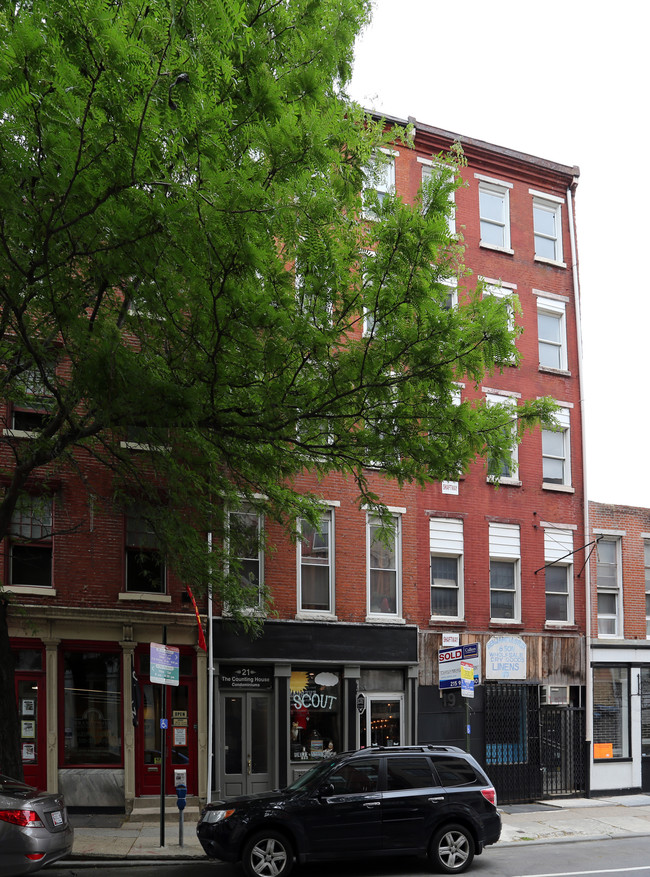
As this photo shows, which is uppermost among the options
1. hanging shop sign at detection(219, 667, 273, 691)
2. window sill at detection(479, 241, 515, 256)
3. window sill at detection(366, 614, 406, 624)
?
window sill at detection(479, 241, 515, 256)

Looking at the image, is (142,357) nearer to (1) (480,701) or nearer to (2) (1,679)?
(2) (1,679)

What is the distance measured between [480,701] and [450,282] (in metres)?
10.5

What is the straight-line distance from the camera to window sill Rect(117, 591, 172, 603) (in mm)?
18750

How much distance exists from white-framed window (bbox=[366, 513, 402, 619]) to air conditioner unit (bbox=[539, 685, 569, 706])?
4.45 m

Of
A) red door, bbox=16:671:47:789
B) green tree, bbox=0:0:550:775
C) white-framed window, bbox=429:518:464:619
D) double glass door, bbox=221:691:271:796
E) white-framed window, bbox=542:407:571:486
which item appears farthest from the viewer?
white-framed window, bbox=542:407:571:486

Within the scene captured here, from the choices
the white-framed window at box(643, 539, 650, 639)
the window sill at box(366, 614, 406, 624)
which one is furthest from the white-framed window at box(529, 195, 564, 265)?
the window sill at box(366, 614, 406, 624)

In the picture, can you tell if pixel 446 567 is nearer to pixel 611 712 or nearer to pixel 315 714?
pixel 315 714

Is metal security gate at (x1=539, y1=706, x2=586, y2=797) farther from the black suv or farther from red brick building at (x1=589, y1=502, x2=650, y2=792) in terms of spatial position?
the black suv

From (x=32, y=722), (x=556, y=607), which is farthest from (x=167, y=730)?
(x=556, y=607)

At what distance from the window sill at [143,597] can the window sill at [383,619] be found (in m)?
4.78

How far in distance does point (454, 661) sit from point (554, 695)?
21.6 feet

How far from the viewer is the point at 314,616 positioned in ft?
67.8

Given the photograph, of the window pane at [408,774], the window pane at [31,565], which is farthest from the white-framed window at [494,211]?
the window pane at [408,774]

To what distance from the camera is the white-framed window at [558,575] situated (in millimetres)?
24031
